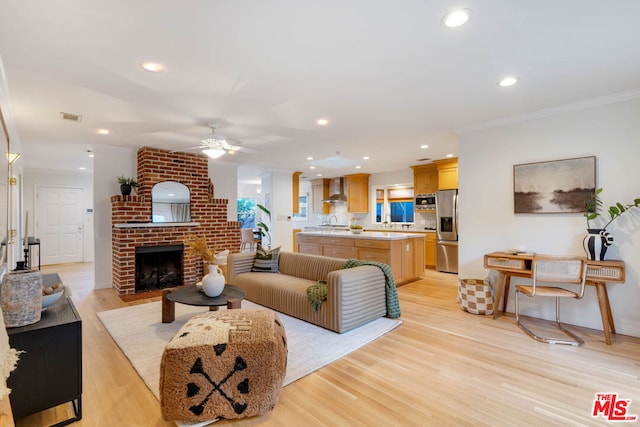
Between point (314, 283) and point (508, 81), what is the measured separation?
9.31 feet

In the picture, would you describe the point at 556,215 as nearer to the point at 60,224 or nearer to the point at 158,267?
the point at 158,267

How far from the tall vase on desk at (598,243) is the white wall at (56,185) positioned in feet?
32.6

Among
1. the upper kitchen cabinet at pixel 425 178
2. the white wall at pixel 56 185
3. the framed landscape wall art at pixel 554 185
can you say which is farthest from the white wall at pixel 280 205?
the framed landscape wall art at pixel 554 185

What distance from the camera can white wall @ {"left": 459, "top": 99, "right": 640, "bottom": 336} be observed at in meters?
2.95

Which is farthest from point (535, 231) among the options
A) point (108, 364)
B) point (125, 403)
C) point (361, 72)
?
point (108, 364)

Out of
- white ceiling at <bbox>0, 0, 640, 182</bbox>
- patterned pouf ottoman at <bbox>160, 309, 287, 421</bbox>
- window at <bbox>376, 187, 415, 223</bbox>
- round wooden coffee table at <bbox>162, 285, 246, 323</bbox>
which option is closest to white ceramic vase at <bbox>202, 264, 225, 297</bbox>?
round wooden coffee table at <bbox>162, 285, 246, 323</bbox>

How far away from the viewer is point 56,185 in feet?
24.1

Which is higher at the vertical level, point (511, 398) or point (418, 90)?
point (418, 90)

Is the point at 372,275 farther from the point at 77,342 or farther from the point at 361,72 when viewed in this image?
the point at 77,342

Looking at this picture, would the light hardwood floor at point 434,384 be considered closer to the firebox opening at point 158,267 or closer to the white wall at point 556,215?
the white wall at point 556,215

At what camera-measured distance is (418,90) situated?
2805mm

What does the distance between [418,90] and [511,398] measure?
2.55 m

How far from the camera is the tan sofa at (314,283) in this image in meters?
2.97

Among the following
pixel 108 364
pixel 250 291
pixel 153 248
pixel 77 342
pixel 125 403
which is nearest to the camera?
pixel 77 342
